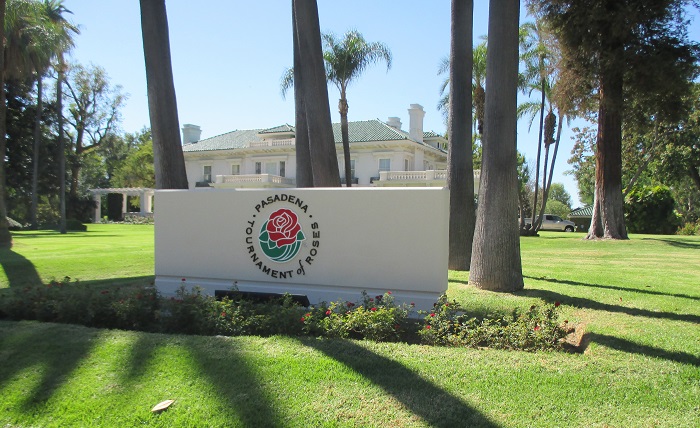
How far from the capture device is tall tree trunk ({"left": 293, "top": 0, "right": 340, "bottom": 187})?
10.7 m

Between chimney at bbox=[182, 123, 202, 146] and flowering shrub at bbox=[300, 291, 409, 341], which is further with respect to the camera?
chimney at bbox=[182, 123, 202, 146]

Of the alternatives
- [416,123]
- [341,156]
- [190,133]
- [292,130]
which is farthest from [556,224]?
[190,133]

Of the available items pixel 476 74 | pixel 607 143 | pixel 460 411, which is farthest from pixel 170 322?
pixel 476 74

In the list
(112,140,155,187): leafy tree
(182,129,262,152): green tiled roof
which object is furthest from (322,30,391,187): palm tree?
(112,140,155,187): leafy tree

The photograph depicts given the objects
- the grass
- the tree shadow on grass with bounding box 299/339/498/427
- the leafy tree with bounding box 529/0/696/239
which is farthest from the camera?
the leafy tree with bounding box 529/0/696/239

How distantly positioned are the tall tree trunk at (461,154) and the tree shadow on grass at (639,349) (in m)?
5.38

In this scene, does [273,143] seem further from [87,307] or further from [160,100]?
[87,307]

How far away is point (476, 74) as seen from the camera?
98.2 ft

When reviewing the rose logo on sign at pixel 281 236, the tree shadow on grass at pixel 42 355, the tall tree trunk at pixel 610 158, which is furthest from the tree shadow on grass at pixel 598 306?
the tall tree trunk at pixel 610 158

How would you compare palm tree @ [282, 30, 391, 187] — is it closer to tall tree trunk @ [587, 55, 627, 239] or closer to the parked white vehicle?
tall tree trunk @ [587, 55, 627, 239]

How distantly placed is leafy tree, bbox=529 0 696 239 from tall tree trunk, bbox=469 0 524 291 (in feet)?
38.3

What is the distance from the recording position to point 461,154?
448 inches

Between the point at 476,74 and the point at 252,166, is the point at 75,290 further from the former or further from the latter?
the point at 252,166

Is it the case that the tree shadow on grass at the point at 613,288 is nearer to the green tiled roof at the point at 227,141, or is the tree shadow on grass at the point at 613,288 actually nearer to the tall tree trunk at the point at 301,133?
the tall tree trunk at the point at 301,133
